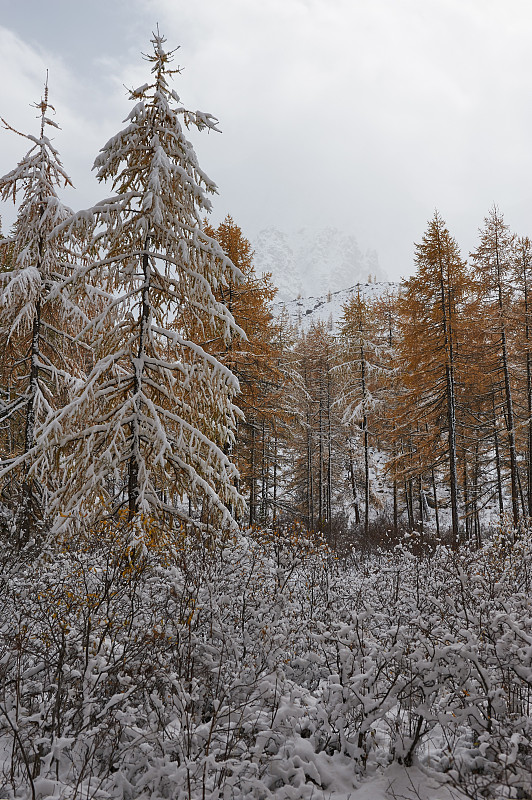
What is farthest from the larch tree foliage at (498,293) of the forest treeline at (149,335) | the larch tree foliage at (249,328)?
the larch tree foliage at (249,328)

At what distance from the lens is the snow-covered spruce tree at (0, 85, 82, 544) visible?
973 centimetres

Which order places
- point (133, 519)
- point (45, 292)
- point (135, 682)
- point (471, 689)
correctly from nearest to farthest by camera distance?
1. point (471, 689)
2. point (135, 682)
3. point (133, 519)
4. point (45, 292)

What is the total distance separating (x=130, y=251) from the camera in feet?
26.2

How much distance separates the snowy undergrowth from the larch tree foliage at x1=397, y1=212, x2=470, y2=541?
12.1 m

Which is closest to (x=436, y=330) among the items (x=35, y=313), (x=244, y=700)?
(x=35, y=313)

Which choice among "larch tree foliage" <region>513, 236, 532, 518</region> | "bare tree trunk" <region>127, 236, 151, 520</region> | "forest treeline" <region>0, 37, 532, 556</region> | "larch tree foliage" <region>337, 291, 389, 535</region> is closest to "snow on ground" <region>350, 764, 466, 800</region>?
"forest treeline" <region>0, 37, 532, 556</region>

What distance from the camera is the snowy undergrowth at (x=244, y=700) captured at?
3037 mm

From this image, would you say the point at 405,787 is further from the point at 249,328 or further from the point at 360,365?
the point at 360,365

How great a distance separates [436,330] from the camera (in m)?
16.7

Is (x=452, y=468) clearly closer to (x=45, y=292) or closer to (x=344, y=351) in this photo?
(x=344, y=351)

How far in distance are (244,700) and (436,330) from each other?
50.7 feet

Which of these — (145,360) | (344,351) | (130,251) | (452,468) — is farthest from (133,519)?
(344,351)

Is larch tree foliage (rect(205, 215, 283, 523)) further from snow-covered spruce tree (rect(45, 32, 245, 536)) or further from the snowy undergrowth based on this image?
the snowy undergrowth

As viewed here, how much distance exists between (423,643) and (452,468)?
13068 mm
